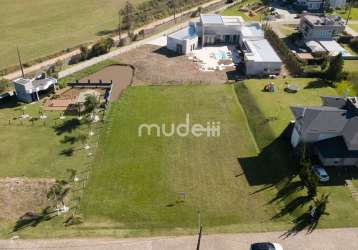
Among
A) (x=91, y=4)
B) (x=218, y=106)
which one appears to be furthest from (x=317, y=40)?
(x=91, y=4)

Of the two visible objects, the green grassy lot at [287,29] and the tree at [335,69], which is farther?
the green grassy lot at [287,29]

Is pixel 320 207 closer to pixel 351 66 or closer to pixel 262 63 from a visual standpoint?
pixel 262 63

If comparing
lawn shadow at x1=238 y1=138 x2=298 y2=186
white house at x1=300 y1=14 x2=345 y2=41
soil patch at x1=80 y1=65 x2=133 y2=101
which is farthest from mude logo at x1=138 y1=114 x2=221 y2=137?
white house at x1=300 y1=14 x2=345 y2=41

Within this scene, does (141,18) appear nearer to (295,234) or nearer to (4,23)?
(4,23)

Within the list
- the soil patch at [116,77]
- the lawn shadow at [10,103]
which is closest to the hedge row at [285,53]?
the soil patch at [116,77]

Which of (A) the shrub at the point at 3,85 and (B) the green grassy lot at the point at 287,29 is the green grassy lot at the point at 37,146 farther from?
(B) the green grassy lot at the point at 287,29

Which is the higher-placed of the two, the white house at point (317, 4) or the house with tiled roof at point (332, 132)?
the white house at point (317, 4)
